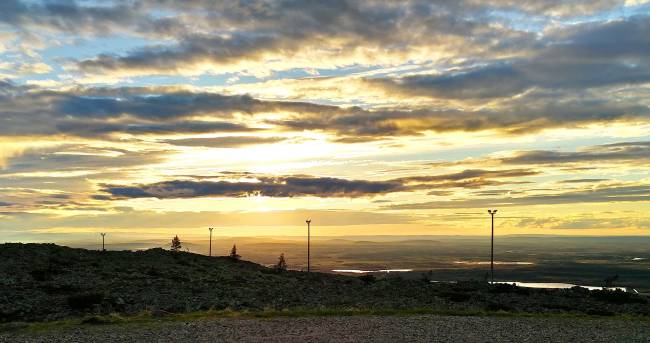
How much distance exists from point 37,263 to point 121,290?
1708cm

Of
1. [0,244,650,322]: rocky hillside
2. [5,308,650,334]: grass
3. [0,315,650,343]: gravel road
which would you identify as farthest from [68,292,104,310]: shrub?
[0,315,650,343]: gravel road

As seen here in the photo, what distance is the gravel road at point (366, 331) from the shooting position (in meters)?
26.3

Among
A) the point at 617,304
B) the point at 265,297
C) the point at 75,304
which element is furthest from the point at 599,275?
the point at 75,304

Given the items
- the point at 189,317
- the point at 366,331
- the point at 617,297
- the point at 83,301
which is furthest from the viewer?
the point at 617,297

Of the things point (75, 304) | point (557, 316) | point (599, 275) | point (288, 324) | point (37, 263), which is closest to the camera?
point (288, 324)

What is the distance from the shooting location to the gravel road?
86.3 ft

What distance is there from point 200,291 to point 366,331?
28.4m

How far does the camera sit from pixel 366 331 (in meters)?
28.2

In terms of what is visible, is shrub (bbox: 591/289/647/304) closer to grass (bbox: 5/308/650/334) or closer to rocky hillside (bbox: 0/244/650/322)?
rocky hillside (bbox: 0/244/650/322)

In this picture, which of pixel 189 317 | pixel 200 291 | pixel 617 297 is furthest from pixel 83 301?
pixel 617 297

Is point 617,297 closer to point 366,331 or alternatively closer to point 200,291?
point 366,331

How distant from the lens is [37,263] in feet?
201

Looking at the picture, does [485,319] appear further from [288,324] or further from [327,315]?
[288,324]

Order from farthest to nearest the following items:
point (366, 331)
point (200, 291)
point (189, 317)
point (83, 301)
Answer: point (200, 291) < point (83, 301) < point (189, 317) < point (366, 331)
